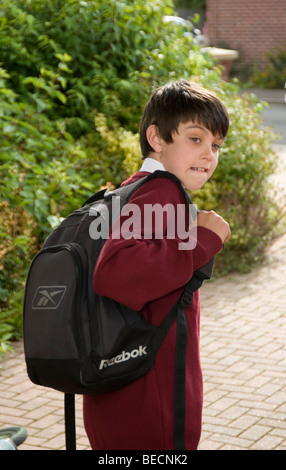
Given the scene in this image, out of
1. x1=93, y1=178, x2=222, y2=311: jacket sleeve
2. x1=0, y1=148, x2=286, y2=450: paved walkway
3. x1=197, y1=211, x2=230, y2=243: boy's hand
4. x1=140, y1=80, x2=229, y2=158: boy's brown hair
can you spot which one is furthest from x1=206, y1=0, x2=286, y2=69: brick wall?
x1=93, y1=178, x2=222, y2=311: jacket sleeve

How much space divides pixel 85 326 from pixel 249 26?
1025 inches

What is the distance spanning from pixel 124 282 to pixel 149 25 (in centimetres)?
599

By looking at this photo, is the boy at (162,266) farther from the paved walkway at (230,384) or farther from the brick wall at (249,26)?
the brick wall at (249,26)

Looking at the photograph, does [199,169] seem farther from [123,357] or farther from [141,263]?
[123,357]

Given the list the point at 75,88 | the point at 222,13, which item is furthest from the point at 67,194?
the point at 222,13

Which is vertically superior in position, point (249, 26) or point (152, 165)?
point (152, 165)

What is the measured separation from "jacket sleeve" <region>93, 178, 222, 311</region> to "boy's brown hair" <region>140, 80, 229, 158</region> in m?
0.22

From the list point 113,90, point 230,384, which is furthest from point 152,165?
point 113,90

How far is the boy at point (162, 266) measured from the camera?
213 cm

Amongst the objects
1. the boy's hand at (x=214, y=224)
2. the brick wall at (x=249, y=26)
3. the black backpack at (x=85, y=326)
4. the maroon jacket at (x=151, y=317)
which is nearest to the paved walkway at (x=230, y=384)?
the maroon jacket at (x=151, y=317)

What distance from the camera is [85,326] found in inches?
85.0

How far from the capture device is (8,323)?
569 centimetres

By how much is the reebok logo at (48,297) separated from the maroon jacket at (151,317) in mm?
106
